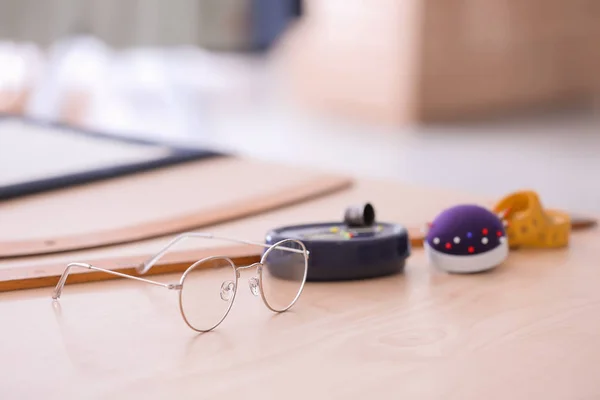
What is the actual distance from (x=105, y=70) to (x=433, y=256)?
11.3ft

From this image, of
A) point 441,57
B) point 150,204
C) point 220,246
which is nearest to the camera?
point 220,246

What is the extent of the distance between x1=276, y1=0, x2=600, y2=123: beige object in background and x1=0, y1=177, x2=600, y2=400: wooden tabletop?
3.75 meters

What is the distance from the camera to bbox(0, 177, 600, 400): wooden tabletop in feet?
1.81

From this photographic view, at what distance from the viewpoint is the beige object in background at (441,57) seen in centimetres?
450

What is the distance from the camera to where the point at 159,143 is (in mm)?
1580

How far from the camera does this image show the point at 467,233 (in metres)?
0.82

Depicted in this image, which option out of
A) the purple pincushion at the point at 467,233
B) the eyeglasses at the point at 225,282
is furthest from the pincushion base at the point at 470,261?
the eyeglasses at the point at 225,282

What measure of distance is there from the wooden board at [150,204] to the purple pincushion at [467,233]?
0.31 m

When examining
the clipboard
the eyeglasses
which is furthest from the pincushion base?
the clipboard

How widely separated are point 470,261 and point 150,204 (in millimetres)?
485

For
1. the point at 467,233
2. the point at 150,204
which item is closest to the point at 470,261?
the point at 467,233

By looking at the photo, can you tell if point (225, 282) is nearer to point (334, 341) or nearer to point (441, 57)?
point (334, 341)

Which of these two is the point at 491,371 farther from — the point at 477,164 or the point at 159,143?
the point at 477,164

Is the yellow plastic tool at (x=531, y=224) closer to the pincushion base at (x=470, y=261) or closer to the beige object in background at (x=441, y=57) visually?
the pincushion base at (x=470, y=261)
